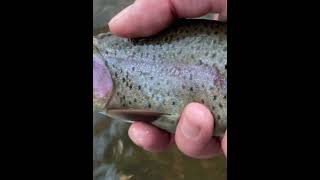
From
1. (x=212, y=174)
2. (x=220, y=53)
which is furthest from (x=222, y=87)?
(x=212, y=174)

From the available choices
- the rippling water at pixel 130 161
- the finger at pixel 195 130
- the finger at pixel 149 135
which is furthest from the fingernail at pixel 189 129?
the rippling water at pixel 130 161

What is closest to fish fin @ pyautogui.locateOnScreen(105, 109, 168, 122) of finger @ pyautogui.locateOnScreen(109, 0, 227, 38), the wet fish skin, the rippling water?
the wet fish skin

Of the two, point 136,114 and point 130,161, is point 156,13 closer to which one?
point 136,114

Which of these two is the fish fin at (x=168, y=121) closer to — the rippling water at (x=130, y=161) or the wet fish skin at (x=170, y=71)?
the wet fish skin at (x=170, y=71)

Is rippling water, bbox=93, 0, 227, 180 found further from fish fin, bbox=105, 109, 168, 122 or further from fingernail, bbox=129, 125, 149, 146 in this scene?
fish fin, bbox=105, 109, 168, 122

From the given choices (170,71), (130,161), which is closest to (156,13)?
(170,71)
